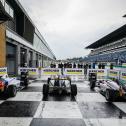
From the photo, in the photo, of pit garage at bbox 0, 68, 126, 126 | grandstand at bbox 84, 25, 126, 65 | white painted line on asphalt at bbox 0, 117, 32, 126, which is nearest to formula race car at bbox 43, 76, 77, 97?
pit garage at bbox 0, 68, 126, 126

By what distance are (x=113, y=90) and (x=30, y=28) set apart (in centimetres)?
2633

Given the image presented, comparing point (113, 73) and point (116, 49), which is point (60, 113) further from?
point (116, 49)

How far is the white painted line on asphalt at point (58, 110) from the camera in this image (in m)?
7.60

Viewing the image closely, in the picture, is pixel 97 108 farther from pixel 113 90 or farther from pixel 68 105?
pixel 113 90

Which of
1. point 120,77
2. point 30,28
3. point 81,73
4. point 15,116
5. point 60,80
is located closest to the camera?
point 15,116

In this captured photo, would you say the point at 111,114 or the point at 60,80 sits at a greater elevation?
the point at 60,80

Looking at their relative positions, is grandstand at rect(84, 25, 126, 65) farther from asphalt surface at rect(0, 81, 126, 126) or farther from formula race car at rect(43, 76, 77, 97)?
asphalt surface at rect(0, 81, 126, 126)

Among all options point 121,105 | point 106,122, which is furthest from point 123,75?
point 106,122

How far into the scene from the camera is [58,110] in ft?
27.6

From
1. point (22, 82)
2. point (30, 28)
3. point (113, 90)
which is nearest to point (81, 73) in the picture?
point (22, 82)

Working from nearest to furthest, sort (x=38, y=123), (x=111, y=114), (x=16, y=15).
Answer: (x=38, y=123) < (x=111, y=114) < (x=16, y=15)

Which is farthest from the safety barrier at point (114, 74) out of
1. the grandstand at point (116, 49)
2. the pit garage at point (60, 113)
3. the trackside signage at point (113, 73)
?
the grandstand at point (116, 49)

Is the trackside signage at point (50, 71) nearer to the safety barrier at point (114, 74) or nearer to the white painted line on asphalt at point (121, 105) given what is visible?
the safety barrier at point (114, 74)

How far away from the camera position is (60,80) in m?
12.3
